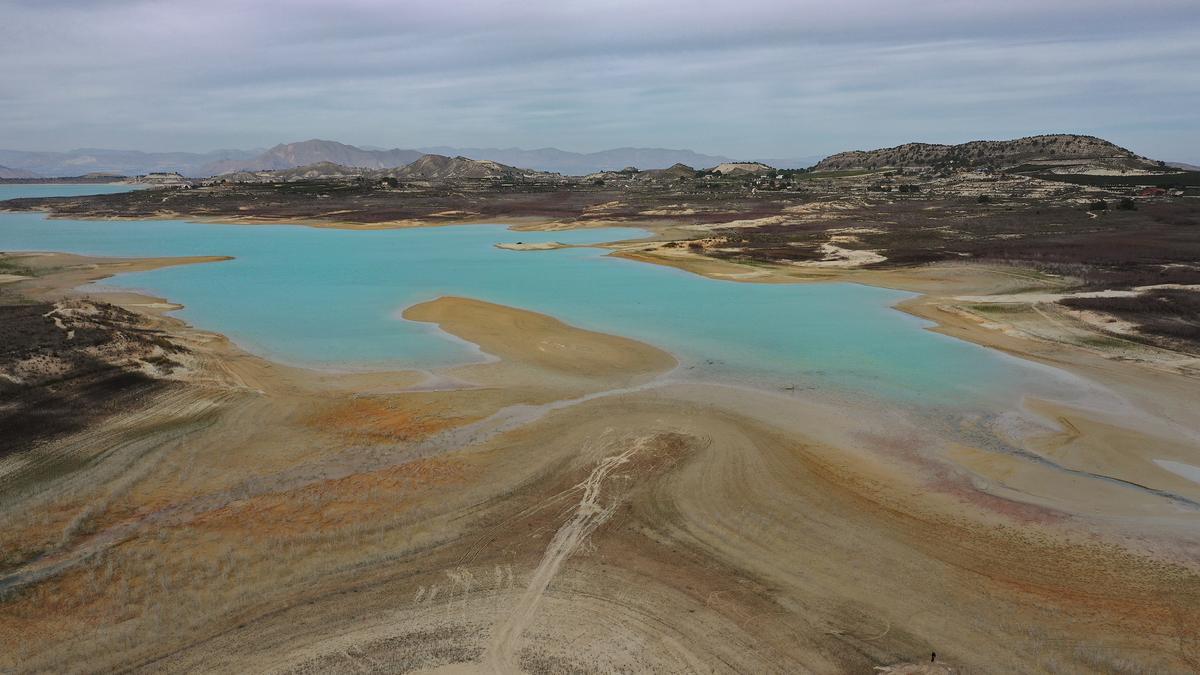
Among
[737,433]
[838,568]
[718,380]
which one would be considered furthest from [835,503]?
[718,380]

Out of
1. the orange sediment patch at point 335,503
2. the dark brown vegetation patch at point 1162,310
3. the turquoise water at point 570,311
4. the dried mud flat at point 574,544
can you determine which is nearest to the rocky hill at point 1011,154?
the dark brown vegetation patch at point 1162,310

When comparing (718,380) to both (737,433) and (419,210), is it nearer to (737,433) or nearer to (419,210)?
(737,433)

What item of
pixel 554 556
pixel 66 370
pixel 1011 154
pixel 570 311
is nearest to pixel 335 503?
pixel 554 556

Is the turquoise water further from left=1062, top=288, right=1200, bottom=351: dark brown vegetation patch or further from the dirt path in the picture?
the dirt path

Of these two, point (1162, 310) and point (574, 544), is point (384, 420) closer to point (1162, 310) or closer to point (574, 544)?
point (574, 544)

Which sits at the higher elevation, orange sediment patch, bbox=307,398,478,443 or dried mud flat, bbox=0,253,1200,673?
orange sediment patch, bbox=307,398,478,443

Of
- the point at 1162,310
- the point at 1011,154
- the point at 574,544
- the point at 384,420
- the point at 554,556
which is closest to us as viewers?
the point at 554,556

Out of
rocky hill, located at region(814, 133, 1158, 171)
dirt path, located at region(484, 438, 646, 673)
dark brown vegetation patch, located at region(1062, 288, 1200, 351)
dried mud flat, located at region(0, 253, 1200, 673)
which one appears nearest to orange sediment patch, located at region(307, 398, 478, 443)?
dried mud flat, located at region(0, 253, 1200, 673)
